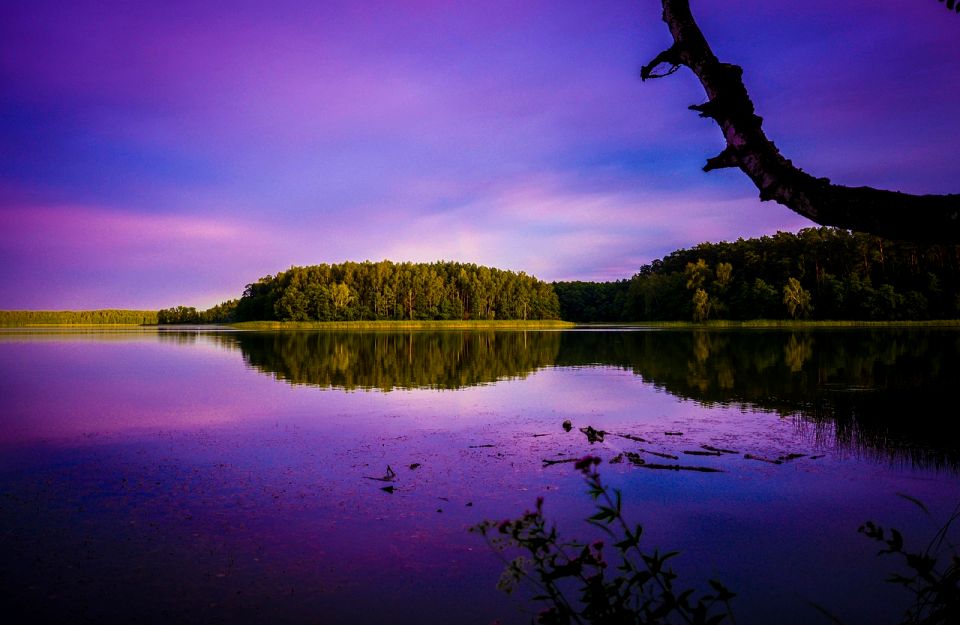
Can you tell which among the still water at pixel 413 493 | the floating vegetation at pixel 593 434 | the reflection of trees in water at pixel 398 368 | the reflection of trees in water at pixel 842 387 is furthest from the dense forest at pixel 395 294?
the floating vegetation at pixel 593 434

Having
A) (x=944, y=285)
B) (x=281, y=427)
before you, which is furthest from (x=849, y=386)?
(x=944, y=285)

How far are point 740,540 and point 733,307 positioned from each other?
107 meters

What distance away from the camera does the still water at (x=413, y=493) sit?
5555mm

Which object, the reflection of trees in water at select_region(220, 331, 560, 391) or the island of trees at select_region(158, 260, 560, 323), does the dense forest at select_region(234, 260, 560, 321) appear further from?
the reflection of trees in water at select_region(220, 331, 560, 391)

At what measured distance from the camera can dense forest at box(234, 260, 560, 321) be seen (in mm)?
132000

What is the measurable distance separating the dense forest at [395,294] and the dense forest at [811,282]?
122 feet

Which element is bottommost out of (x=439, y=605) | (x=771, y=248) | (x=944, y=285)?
(x=439, y=605)

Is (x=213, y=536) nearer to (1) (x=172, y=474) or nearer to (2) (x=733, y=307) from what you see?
(1) (x=172, y=474)

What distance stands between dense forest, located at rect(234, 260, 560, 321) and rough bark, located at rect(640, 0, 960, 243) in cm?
13042

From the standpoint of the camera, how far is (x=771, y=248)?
367ft

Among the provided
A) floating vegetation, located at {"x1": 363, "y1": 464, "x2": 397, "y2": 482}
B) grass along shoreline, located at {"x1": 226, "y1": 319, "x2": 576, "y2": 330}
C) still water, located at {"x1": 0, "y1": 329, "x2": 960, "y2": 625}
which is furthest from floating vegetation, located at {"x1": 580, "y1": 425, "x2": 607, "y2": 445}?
grass along shoreline, located at {"x1": 226, "y1": 319, "x2": 576, "y2": 330}

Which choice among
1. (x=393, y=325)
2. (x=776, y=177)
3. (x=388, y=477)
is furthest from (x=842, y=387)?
(x=393, y=325)

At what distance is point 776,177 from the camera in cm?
309

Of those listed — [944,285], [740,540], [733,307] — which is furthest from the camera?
[733,307]
